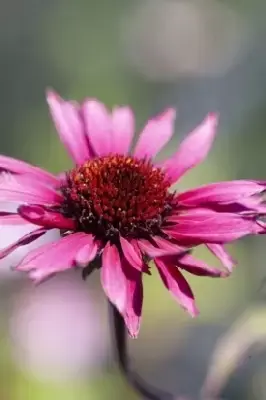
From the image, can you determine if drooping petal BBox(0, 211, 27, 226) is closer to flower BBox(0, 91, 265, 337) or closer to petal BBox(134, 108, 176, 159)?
flower BBox(0, 91, 265, 337)

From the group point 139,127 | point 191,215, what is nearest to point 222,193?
point 191,215

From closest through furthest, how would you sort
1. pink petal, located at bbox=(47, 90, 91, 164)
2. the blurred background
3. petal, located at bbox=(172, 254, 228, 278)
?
1. petal, located at bbox=(172, 254, 228, 278)
2. pink petal, located at bbox=(47, 90, 91, 164)
3. the blurred background

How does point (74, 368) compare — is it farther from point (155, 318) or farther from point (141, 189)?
point (141, 189)

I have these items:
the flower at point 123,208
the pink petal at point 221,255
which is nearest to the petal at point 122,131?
the flower at point 123,208

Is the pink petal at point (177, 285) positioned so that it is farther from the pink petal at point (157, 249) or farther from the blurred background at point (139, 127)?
the blurred background at point (139, 127)

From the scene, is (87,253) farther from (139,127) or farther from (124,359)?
(139,127)

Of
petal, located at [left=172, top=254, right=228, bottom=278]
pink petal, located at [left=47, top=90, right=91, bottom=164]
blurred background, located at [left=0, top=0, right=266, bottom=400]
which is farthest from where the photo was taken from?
blurred background, located at [left=0, top=0, right=266, bottom=400]

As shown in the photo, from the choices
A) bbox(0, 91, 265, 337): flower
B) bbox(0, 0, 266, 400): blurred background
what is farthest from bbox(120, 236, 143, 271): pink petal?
bbox(0, 0, 266, 400): blurred background
